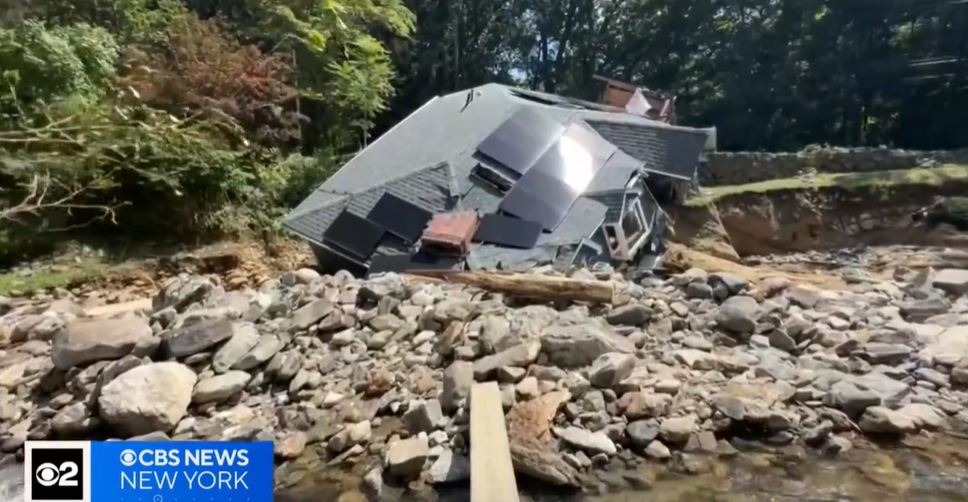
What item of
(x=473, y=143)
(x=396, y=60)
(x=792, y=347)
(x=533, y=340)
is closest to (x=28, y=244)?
(x=473, y=143)

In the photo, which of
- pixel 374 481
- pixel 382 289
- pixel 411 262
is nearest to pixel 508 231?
pixel 411 262

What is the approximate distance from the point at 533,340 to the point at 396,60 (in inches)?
606

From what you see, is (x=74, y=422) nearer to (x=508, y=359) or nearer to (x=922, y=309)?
(x=508, y=359)

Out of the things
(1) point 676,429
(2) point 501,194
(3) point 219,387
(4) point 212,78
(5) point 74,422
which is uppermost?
(4) point 212,78

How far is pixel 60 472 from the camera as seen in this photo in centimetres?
221

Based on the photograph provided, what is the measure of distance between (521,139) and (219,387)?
16.9ft

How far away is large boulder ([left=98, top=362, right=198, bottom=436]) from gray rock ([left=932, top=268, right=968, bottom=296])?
21.5 feet

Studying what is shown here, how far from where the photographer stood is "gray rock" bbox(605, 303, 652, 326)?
5.18 metres

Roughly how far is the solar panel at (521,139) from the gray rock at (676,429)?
4.45 meters

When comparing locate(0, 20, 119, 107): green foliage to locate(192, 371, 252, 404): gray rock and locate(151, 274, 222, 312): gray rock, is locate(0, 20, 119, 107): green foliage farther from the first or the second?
locate(192, 371, 252, 404): gray rock

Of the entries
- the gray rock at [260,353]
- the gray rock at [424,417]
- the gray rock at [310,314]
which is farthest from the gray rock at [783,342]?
the gray rock at [260,353]

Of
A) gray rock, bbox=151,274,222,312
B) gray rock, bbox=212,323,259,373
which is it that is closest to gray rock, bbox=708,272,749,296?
gray rock, bbox=212,323,259,373

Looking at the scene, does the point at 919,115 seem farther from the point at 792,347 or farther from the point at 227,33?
the point at 227,33

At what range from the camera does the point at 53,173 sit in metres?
6.82
